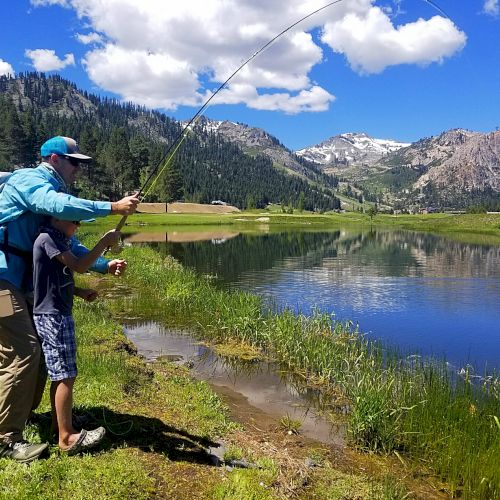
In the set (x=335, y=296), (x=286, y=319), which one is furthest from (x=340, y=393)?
(x=335, y=296)

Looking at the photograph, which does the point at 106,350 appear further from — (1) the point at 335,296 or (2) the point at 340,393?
(1) the point at 335,296

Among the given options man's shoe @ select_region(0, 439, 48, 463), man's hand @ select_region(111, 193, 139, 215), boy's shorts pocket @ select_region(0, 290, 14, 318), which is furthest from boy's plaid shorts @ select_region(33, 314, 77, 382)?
man's hand @ select_region(111, 193, 139, 215)

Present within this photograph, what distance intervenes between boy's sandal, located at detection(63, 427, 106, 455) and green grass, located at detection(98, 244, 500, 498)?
181 inches

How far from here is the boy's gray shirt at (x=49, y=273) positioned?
15.5 feet

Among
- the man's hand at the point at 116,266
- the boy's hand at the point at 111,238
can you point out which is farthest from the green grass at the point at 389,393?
the boy's hand at the point at 111,238

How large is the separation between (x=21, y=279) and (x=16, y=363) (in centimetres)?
84

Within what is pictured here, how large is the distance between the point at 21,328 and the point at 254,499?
3.07 metres

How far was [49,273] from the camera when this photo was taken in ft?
15.7

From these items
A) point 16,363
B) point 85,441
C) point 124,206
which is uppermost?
point 124,206

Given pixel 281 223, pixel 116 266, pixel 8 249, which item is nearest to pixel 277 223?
pixel 281 223

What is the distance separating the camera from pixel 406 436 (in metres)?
8.06

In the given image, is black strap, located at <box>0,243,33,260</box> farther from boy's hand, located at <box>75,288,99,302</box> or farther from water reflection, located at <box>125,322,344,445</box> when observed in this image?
water reflection, located at <box>125,322,344,445</box>

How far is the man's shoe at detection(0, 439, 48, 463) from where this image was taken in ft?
15.8

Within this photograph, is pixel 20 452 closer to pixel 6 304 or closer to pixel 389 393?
pixel 6 304
